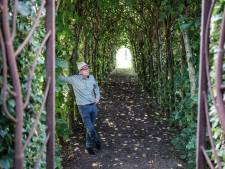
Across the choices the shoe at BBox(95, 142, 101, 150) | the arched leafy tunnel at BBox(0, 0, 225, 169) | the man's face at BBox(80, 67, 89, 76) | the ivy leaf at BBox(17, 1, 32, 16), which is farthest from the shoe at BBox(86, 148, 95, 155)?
the ivy leaf at BBox(17, 1, 32, 16)

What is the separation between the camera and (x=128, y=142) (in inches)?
427

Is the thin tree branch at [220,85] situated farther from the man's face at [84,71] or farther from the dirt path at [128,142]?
the man's face at [84,71]

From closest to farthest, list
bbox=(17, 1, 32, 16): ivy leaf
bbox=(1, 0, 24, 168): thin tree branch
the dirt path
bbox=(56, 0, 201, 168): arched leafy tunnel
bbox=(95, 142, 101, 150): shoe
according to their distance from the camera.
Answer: bbox=(1, 0, 24, 168): thin tree branch
bbox=(17, 1, 32, 16): ivy leaf
bbox=(56, 0, 201, 168): arched leafy tunnel
the dirt path
bbox=(95, 142, 101, 150): shoe

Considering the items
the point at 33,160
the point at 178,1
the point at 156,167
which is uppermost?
the point at 178,1

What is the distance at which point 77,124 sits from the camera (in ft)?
41.9

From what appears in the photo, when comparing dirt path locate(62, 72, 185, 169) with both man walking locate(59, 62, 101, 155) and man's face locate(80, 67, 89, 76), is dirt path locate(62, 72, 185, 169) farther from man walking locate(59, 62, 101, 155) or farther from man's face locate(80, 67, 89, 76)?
man's face locate(80, 67, 89, 76)

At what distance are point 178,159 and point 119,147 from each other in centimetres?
162

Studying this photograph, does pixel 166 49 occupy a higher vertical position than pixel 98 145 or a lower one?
higher

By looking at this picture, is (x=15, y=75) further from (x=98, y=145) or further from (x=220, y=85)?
(x=98, y=145)

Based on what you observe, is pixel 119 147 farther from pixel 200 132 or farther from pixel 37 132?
pixel 200 132

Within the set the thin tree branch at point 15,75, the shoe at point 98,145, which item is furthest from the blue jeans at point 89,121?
the thin tree branch at point 15,75

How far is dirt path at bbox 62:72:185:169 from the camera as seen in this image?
9.00 metres

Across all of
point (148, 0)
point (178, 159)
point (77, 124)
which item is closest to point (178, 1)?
point (178, 159)

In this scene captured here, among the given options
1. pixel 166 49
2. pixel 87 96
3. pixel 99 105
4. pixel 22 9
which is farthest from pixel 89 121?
pixel 99 105
